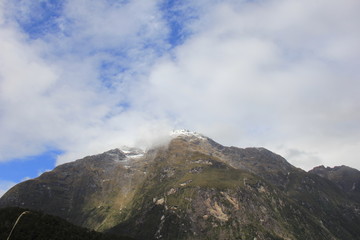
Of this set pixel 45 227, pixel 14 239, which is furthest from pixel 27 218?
pixel 14 239

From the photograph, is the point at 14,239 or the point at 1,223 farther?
the point at 1,223

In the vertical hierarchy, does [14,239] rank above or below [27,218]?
below

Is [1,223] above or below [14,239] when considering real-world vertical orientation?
above

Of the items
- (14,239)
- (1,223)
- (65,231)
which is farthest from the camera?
(65,231)

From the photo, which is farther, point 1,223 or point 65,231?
point 65,231

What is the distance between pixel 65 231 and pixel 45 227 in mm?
12148

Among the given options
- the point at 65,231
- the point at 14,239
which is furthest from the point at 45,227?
the point at 14,239

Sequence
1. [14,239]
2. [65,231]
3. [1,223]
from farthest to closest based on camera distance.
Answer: [65,231] → [1,223] → [14,239]

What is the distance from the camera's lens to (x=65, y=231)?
19850 centimetres

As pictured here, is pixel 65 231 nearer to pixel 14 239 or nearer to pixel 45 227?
pixel 45 227

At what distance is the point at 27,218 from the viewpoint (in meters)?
196

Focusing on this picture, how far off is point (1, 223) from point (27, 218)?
13860 millimetres

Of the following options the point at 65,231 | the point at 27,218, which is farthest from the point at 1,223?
the point at 65,231

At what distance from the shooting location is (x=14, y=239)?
166m
